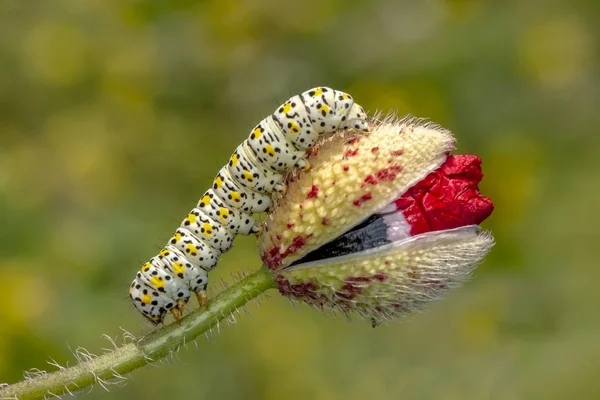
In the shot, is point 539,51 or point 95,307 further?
point 539,51

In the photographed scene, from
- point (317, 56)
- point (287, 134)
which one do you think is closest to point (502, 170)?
point (317, 56)

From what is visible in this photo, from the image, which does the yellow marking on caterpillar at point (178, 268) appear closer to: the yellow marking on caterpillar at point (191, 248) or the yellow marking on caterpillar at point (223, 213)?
the yellow marking on caterpillar at point (191, 248)

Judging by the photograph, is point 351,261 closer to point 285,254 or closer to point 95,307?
point 285,254

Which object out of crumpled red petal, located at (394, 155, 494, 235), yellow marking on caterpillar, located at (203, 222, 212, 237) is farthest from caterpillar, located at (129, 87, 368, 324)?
crumpled red petal, located at (394, 155, 494, 235)

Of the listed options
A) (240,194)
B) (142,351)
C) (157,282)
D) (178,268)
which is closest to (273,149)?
(240,194)

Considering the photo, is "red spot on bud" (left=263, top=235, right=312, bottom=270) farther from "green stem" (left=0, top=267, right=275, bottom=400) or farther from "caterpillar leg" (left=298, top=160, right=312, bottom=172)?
"caterpillar leg" (left=298, top=160, right=312, bottom=172)
